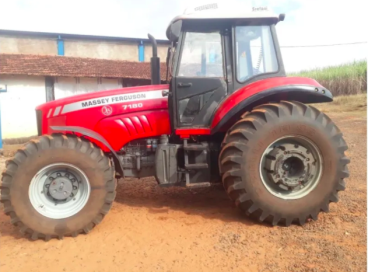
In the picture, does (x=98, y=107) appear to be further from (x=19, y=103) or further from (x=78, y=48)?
(x=78, y=48)

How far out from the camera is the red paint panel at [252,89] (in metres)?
3.49

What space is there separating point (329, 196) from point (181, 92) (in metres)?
2.02

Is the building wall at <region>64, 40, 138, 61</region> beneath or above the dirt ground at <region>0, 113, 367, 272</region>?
above

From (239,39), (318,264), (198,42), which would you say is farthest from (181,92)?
(318,264)

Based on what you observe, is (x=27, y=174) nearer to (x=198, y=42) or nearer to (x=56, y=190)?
(x=56, y=190)

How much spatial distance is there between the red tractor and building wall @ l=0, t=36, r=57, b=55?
13679 mm

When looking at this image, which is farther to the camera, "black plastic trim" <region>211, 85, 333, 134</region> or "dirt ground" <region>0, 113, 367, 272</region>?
"black plastic trim" <region>211, 85, 333, 134</region>

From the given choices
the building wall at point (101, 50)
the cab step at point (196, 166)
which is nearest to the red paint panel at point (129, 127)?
the cab step at point (196, 166)

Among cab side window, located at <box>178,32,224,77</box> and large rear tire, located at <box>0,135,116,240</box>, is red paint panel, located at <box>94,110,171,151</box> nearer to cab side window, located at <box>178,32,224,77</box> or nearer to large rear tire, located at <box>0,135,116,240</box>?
large rear tire, located at <box>0,135,116,240</box>

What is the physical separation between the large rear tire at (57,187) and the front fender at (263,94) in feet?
4.55

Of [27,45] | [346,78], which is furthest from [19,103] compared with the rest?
[346,78]

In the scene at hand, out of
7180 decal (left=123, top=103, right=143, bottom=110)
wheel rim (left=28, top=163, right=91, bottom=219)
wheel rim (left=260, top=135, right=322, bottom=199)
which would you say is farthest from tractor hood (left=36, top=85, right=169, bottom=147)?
wheel rim (left=260, top=135, right=322, bottom=199)

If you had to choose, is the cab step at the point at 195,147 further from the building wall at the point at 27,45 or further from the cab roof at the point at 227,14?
the building wall at the point at 27,45

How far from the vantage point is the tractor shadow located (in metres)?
3.83
